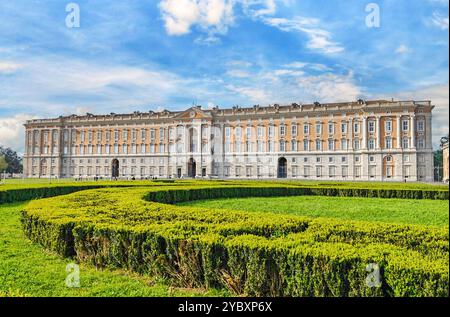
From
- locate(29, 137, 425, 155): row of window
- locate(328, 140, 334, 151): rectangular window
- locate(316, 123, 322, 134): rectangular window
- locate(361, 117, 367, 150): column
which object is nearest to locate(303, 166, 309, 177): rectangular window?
locate(29, 137, 425, 155): row of window

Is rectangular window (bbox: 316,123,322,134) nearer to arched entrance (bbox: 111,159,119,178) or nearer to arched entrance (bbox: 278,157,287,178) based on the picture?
arched entrance (bbox: 278,157,287,178)

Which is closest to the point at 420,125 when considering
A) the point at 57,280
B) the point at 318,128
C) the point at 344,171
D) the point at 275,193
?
the point at 344,171

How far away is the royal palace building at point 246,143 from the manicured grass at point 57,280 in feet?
155

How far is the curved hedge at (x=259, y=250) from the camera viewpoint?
147 inches

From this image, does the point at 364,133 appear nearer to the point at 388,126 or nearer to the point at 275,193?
the point at 388,126

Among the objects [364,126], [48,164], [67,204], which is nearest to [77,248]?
[67,204]

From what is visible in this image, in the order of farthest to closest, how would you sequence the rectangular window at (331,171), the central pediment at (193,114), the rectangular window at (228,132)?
the central pediment at (193,114)
the rectangular window at (228,132)
the rectangular window at (331,171)

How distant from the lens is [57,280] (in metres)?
5.41

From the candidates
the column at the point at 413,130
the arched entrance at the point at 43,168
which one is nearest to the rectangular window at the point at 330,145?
the column at the point at 413,130

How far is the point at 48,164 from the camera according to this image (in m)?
63.8

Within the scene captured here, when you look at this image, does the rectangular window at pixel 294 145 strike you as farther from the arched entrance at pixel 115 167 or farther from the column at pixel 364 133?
the arched entrance at pixel 115 167

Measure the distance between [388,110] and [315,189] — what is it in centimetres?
3368

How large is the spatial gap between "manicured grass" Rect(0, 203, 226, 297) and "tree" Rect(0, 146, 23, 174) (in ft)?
263

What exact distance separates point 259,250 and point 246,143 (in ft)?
167
